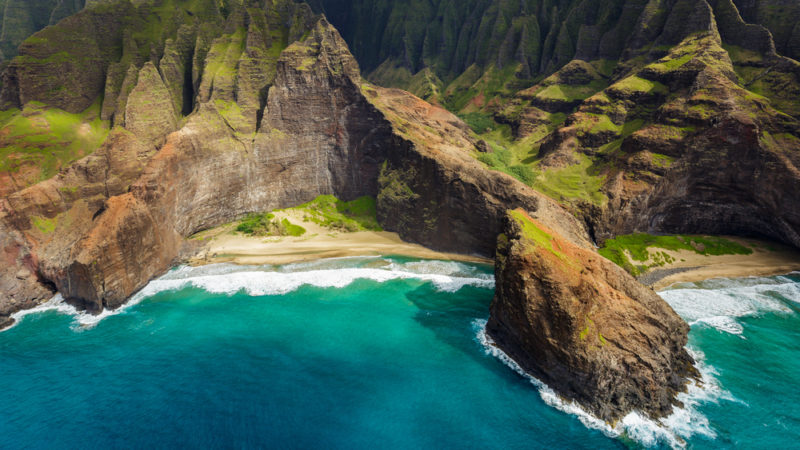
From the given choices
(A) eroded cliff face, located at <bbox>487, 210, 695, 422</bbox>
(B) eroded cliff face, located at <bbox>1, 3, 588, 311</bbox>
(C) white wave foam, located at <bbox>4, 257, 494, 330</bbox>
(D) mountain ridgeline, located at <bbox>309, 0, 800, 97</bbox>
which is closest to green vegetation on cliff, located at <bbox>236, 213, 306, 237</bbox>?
(B) eroded cliff face, located at <bbox>1, 3, 588, 311</bbox>

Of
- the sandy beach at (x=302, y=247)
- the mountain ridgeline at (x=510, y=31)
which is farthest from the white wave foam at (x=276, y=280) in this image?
the mountain ridgeline at (x=510, y=31)

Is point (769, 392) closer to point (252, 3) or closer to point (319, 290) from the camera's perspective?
point (319, 290)

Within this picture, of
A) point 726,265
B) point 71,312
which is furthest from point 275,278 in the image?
point 726,265

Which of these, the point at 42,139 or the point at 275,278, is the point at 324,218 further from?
the point at 42,139

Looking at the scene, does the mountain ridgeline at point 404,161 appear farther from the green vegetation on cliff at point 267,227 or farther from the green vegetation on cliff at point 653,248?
the green vegetation on cliff at point 267,227

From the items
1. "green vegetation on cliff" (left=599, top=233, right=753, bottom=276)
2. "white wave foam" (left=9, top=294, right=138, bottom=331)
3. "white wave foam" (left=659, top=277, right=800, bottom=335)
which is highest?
"green vegetation on cliff" (left=599, top=233, right=753, bottom=276)

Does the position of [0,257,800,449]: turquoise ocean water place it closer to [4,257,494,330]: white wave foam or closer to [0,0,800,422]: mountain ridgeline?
[4,257,494,330]: white wave foam
